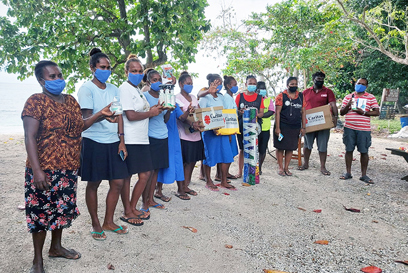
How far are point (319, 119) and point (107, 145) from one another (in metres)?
4.66

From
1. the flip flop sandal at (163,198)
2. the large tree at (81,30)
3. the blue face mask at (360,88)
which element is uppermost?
the large tree at (81,30)

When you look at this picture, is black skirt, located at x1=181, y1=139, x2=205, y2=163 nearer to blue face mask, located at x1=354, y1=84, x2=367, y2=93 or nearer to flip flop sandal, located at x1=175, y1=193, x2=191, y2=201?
flip flop sandal, located at x1=175, y1=193, x2=191, y2=201

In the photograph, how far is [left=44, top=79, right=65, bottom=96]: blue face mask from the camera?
2.43 m

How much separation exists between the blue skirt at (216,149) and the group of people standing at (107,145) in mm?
17

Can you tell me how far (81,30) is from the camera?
6219 mm

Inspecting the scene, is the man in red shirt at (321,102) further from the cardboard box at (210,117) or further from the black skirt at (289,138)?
the cardboard box at (210,117)

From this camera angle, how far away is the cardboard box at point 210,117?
436 centimetres

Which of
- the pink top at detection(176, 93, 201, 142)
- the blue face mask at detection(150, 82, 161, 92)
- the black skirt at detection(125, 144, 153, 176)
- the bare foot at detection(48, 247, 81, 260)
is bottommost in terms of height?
the bare foot at detection(48, 247, 81, 260)

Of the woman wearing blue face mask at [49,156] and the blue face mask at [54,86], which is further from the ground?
the blue face mask at [54,86]

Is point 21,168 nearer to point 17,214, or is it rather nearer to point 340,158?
point 17,214

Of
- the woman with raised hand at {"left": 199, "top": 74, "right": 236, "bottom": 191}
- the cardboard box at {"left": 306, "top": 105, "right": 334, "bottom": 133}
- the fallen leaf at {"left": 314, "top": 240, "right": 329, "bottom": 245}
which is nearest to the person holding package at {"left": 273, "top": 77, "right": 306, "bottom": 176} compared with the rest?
the cardboard box at {"left": 306, "top": 105, "right": 334, "bottom": 133}

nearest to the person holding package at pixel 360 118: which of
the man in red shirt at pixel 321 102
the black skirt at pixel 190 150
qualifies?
the man in red shirt at pixel 321 102

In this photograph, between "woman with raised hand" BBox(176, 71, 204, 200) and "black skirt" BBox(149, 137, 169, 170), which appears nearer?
"black skirt" BBox(149, 137, 169, 170)

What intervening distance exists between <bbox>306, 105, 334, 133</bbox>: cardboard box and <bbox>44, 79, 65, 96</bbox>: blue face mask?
5.13m
